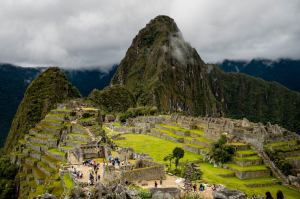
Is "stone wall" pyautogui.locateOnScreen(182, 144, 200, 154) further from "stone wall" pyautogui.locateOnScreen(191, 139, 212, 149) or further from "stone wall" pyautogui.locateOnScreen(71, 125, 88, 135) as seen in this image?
"stone wall" pyautogui.locateOnScreen(71, 125, 88, 135)

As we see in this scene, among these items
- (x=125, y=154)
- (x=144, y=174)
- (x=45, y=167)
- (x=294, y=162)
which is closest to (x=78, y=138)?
(x=45, y=167)

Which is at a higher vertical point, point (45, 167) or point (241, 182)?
point (241, 182)

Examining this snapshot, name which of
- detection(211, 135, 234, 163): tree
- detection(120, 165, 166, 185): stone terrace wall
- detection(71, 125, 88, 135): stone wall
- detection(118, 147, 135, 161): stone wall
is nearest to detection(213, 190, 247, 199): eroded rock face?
detection(120, 165, 166, 185): stone terrace wall

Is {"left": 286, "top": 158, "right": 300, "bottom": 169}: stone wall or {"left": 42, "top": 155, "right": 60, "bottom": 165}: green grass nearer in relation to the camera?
{"left": 42, "top": 155, "right": 60, "bottom": 165}: green grass

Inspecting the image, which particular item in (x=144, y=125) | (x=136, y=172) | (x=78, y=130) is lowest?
(x=136, y=172)

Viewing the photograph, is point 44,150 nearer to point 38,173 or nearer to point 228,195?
point 38,173

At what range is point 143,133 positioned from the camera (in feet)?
201

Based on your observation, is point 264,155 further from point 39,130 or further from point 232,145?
point 39,130

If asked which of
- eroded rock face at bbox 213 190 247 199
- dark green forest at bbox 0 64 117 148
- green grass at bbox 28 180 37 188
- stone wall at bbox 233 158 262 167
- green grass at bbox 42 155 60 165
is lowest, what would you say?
green grass at bbox 28 180 37 188

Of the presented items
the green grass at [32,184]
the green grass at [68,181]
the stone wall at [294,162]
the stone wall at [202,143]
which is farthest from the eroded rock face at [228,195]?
the green grass at [32,184]

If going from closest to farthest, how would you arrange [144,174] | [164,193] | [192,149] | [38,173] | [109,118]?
[164,193]
[144,174]
[38,173]
[192,149]
[109,118]

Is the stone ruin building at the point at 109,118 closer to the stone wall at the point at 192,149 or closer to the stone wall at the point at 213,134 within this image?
the stone wall at the point at 192,149

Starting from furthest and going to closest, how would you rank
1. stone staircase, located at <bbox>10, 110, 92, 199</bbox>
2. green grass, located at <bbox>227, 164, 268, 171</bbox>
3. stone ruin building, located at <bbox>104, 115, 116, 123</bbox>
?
stone ruin building, located at <bbox>104, 115, 116, 123</bbox> < green grass, located at <bbox>227, 164, 268, 171</bbox> < stone staircase, located at <bbox>10, 110, 92, 199</bbox>

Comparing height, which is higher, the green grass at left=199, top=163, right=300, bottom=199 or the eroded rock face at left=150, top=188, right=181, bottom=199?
the eroded rock face at left=150, top=188, right=181, bottom=199
